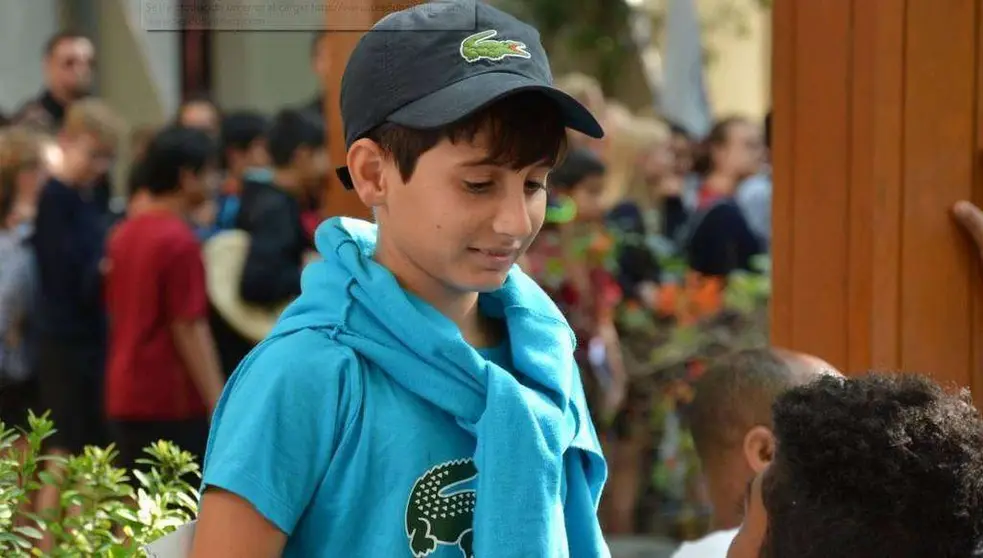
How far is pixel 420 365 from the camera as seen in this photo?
1.95m

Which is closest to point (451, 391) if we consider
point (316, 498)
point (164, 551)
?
point (316, 498)

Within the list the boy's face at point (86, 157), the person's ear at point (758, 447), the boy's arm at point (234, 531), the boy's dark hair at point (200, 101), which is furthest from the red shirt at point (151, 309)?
the boy's arm at point (234, 531)

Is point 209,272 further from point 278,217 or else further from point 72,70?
point 72,70

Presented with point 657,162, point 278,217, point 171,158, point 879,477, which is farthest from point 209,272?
point 879,477

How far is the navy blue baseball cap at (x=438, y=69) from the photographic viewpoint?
195 centimetres

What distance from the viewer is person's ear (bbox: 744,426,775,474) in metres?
2.99

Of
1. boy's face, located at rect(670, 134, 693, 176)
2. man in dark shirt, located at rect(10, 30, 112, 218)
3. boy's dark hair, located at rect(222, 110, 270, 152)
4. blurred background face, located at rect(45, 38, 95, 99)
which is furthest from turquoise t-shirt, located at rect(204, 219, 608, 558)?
boy's face, located at rect(670, 134, 693, 176)

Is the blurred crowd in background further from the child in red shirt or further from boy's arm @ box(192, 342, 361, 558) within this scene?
boy's arm @ box(192, 342, 361, 558)

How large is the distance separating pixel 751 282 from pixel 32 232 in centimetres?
304

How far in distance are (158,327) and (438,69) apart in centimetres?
362

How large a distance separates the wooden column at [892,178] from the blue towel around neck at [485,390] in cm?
146

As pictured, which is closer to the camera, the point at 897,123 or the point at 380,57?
the point at 380,57

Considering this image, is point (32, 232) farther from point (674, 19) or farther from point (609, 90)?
point (609, 90)

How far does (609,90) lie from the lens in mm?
11758
